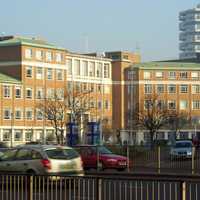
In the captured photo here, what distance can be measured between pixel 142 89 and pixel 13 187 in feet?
436

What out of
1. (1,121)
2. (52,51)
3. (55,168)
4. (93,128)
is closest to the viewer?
(55,168)

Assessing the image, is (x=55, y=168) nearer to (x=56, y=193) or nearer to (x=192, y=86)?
(x=56, y=193)

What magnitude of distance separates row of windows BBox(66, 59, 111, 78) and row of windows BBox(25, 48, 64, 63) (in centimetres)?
569

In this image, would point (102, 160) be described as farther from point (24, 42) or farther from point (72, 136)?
point (24, 42)

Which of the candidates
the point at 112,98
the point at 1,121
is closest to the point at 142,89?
the point at 112,98

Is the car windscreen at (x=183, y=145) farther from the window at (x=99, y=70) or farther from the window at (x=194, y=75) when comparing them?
the window at (x=194, y=75)

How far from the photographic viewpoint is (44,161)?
23109 millimetres

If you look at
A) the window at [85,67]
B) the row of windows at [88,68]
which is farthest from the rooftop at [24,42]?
the window at [85,67]

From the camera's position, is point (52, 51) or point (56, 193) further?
point (52, 51)

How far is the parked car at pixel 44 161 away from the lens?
23.1 m

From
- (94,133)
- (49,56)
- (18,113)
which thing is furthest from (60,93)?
(94,133)

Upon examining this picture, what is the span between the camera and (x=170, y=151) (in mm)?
39219

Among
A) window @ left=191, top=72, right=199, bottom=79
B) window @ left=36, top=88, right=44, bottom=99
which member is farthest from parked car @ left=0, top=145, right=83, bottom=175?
window @ left=191, top=72, right=199, bottom=79

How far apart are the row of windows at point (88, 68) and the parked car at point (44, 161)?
10917 cm
